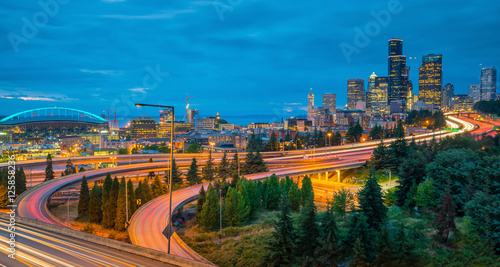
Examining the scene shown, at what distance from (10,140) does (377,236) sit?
18902cm

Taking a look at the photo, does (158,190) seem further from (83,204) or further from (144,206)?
(144,206)

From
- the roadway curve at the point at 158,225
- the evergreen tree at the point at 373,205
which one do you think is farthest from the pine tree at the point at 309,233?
the roadway curve at the point at 158,225

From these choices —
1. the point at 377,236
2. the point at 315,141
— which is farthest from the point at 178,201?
the point at 315,141

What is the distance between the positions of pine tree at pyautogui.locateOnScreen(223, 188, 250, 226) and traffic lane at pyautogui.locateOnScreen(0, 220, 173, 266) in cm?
1341

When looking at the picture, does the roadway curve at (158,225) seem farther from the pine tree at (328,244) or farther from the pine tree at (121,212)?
the pine tree at (328,244)

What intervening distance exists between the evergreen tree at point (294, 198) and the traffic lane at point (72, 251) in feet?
68.4

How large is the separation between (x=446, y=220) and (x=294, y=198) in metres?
16.3

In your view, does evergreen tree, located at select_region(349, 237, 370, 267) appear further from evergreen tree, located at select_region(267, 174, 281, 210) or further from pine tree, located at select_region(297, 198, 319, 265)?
evergreen tree, located at select_region(267, 174, 281, 210)

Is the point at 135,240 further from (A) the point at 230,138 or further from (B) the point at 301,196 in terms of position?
(A) the point at 230,138

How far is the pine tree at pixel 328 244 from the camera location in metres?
19.2

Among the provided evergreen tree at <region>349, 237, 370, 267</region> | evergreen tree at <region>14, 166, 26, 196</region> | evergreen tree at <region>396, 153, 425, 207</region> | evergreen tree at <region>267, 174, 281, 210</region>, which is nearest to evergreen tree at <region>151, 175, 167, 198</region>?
evergreen tree at <region>267, 174, 281, 210</region>

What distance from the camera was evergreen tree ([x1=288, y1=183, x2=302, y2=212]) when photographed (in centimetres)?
3572

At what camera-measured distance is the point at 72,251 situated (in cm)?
1802

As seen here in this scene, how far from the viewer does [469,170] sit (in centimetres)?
2905
